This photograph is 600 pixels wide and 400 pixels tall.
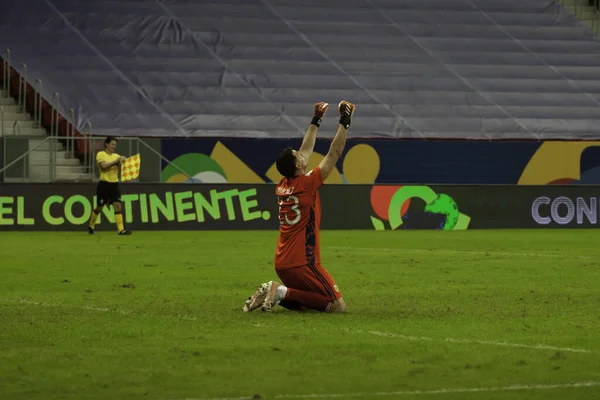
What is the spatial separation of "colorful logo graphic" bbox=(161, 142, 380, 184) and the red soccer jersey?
2100 centimetres

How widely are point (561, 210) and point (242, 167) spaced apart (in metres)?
9.52

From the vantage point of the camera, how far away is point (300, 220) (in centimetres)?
1114

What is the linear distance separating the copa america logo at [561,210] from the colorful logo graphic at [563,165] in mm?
6290

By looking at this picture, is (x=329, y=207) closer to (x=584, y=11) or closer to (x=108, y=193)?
(x=108, y=193)

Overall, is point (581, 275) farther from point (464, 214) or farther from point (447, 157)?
point (447, 157)

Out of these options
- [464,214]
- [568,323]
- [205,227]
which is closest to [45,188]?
[205,227]

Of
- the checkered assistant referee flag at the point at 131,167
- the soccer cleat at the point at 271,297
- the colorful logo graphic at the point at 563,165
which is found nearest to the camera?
the soccer cleat at the point at 271,297

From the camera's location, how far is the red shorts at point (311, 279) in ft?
36.3

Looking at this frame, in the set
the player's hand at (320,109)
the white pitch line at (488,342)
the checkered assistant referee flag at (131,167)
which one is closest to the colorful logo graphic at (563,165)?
the checkered assistant referee flag at (131,167)

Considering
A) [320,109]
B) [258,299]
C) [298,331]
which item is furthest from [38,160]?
[298,331]

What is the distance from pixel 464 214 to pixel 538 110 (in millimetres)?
10197

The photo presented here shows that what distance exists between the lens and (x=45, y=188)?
26688 millimetres

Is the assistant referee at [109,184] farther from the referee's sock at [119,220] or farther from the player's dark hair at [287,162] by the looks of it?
the player's dark hair at [287,162]

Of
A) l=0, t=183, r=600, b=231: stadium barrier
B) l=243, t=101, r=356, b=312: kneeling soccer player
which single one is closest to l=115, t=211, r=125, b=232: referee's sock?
l=0, t=183, r=600, b=231: stadium barrier
